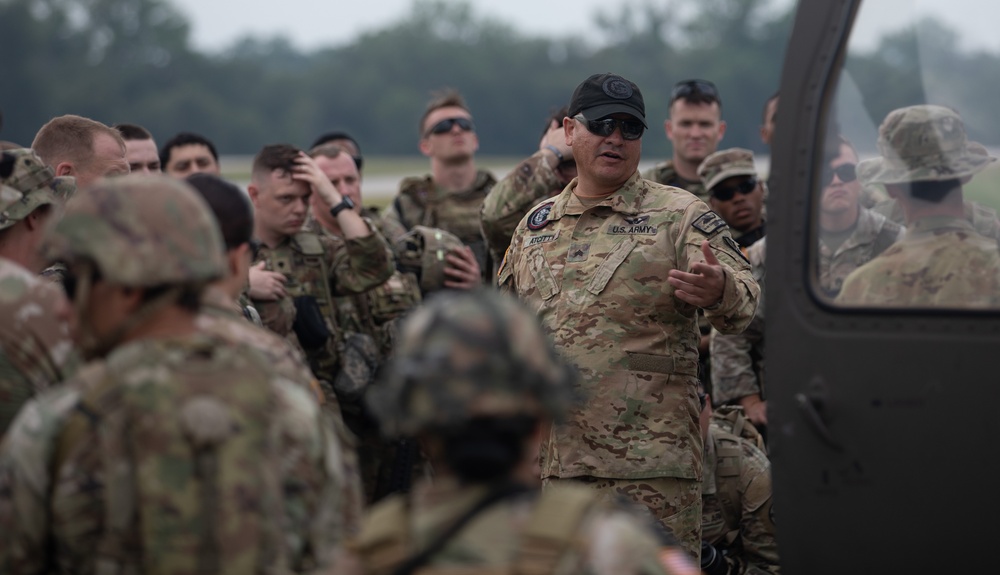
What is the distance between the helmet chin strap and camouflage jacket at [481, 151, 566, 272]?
3491 millimetres

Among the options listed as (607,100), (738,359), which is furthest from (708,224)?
(738,359)

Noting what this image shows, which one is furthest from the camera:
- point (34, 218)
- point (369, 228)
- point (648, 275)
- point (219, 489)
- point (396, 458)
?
point (396, 458)

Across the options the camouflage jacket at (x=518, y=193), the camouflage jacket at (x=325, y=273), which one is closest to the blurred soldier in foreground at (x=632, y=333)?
the camouflage jacket at (x=518, y=193)

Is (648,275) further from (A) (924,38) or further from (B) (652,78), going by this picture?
(B) (652,78)

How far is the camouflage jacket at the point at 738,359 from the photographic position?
6.41 meters

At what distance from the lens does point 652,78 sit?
52625mm

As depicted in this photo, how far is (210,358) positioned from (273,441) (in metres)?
0.22

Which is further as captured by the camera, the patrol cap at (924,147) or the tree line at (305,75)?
the tree line at (305,75)

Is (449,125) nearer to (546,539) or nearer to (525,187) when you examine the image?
(525,187)

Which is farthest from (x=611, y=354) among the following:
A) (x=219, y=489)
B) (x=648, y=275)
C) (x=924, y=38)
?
(x=219, y=489)

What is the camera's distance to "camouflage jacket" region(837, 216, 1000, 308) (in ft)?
12.1

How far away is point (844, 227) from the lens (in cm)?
386

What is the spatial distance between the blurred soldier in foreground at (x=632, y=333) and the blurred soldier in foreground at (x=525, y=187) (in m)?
1.17

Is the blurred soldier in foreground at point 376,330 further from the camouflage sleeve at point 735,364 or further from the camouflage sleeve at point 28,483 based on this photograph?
the camouflage sleeve at point 28,483
